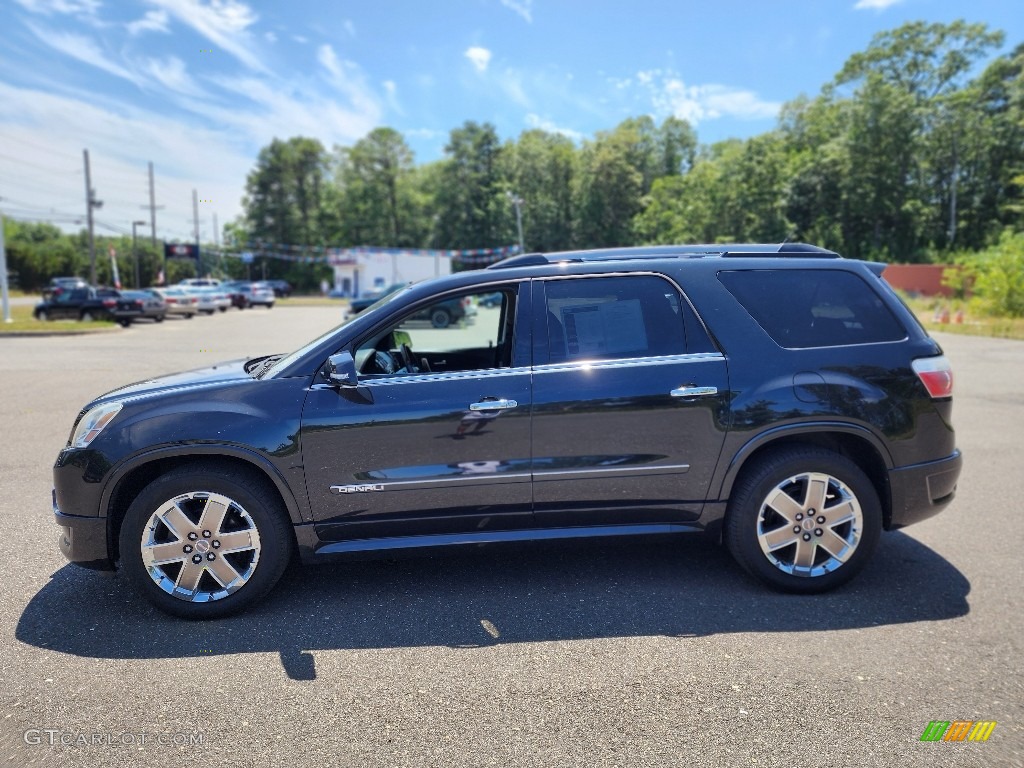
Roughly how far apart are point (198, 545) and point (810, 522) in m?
3.19

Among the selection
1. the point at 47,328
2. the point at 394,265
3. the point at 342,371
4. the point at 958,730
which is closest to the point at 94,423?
the point at 342,371

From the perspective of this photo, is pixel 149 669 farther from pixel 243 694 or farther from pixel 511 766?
pixel 511 766

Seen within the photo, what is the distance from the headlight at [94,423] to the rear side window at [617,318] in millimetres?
2297

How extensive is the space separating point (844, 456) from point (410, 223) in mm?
90102

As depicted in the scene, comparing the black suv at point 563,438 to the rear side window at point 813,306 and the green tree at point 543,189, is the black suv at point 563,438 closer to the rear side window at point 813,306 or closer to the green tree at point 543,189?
the rear side window at point 813,306

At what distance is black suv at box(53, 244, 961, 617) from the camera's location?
11.1 feet

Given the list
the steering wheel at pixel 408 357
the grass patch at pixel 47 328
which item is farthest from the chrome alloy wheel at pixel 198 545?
the grass patch at pixel 47 328

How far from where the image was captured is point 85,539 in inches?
133

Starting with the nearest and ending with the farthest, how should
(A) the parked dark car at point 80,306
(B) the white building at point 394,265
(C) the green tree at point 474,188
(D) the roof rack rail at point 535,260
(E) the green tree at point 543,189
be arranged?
(D) the roof rack rail at point 535,260
(A) the parked dark car at point 80,306
(B) the white building at point 394,265
(E) the green tree at point 543,189
(C) the green tree at point 474,188

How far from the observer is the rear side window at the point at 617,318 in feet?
11.9

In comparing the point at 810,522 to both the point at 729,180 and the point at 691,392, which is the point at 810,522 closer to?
the point at 691,392

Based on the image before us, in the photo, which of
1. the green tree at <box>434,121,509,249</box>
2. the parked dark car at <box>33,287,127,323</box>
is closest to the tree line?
the green tree at <box>434,121,509,249</box>

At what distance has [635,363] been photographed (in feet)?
11.8

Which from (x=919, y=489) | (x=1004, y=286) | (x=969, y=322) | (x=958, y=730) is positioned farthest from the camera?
(x=969, y=322)
